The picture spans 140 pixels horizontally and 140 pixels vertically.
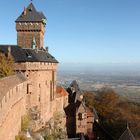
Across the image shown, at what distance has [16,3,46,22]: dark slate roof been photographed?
1770 inches

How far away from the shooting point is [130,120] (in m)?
58.8

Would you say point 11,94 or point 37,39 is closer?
point 11,94

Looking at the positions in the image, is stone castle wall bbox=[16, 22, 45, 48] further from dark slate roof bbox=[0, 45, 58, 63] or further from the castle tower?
dark slate roof bbox=[0, 45, 58, 63]

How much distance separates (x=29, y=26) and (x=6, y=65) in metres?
12.8

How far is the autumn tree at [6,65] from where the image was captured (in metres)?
32.8

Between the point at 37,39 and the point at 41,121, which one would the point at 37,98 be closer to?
the point at 41,121

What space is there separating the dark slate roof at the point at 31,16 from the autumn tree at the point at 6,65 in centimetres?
1037

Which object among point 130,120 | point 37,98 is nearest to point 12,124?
point 37,98

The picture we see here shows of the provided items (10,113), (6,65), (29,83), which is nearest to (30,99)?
(29,83)

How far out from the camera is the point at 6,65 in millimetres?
33469

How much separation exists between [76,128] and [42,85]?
11.8m

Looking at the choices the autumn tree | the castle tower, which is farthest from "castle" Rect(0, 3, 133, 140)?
the autumn tree

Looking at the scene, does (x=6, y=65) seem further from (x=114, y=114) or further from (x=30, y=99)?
(x=114, y=114)

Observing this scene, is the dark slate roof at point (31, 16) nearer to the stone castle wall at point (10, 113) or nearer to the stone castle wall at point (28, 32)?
the stone castle wall at point (28, 32)
